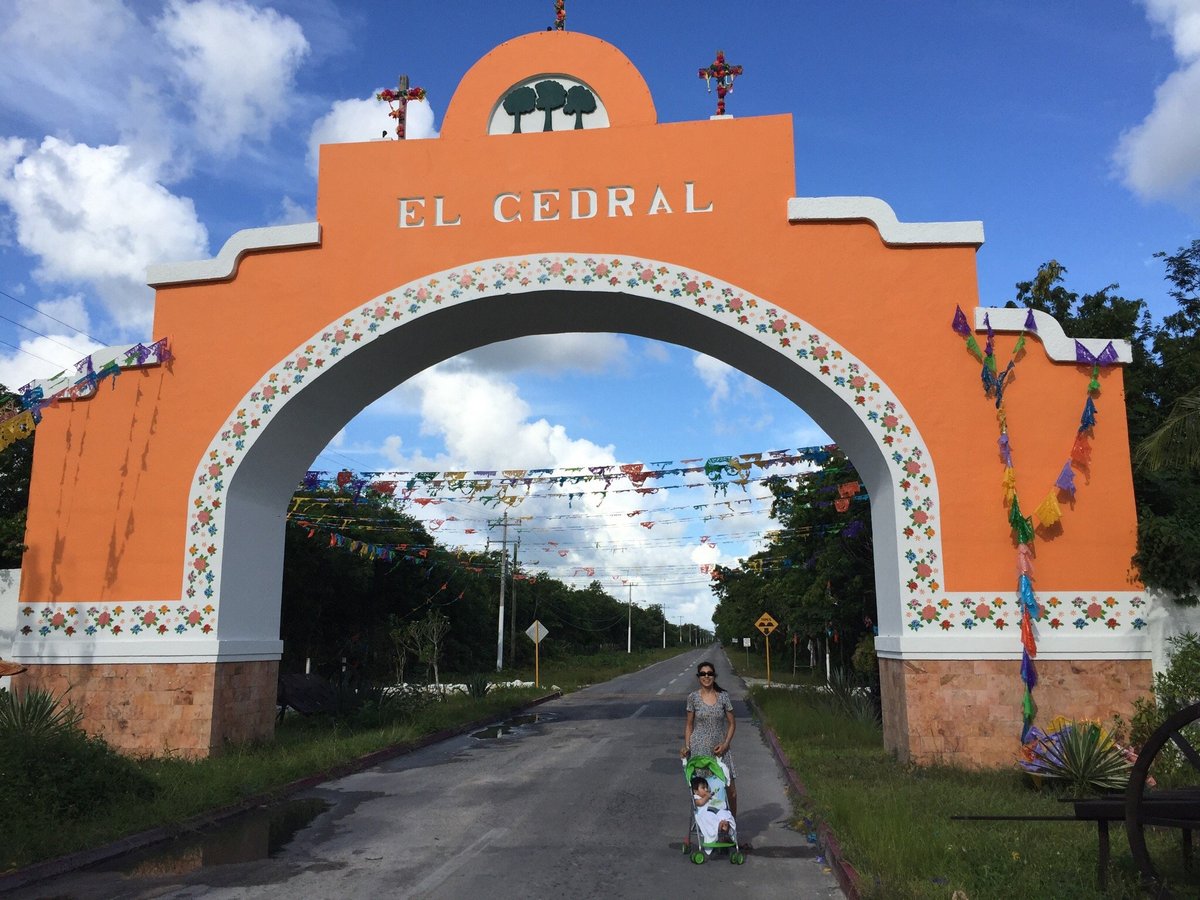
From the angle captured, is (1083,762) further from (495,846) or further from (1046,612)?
(495,846)

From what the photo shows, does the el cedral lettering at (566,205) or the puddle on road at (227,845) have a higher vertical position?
the el cedral lettering at (566,205)

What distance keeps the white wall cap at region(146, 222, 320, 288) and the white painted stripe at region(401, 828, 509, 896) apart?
796cm

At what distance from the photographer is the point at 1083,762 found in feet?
29.1

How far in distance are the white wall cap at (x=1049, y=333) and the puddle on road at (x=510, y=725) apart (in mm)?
10558

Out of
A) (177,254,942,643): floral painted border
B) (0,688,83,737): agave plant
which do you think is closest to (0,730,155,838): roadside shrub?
(0,688,83,737): agave plant

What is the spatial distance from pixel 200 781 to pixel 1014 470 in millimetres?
9440

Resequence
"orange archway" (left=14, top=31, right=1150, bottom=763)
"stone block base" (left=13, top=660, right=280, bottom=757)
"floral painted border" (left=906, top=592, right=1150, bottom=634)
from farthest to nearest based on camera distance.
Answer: "stone block base" (left=13, top=660, right=280, bottom=757)
"orange archway" (left=14, top=31, right=1150, bottom=763)
"floral painted border" (left=906, top=592, right=1150, bottom=634)

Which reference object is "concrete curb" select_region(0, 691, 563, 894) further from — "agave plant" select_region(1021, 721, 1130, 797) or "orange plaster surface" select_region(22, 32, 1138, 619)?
"agave plant" select_region(1021, 721, 1130, 797)

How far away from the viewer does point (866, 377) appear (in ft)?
36.6

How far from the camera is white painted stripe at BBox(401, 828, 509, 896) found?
6.35 m

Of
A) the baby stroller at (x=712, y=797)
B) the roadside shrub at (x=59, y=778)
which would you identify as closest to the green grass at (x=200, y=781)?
the roadside shrub at (x=59, y=778)

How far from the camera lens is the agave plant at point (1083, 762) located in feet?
28.7

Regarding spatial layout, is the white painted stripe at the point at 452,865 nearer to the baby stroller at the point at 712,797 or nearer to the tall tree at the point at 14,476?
the baby stroller at the point at 712,797

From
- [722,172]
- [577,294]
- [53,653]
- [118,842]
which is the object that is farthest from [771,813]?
[53,653]
